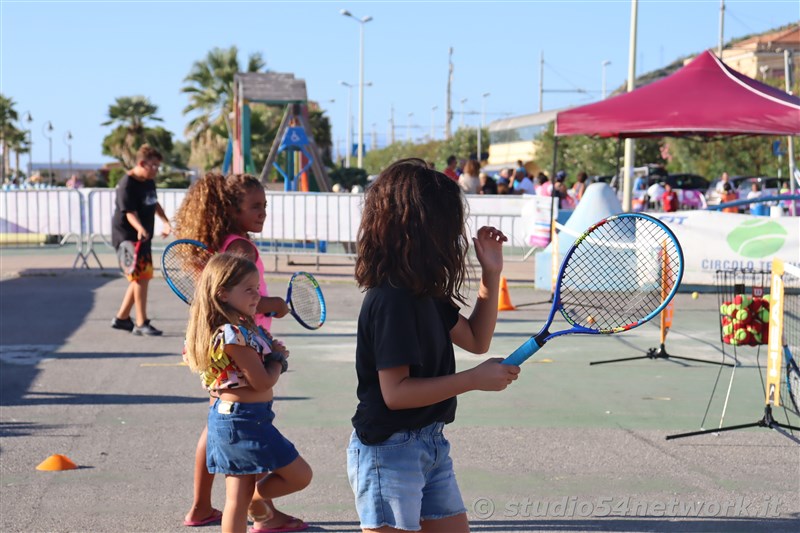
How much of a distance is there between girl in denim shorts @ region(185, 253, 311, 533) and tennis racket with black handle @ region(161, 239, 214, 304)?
799mm

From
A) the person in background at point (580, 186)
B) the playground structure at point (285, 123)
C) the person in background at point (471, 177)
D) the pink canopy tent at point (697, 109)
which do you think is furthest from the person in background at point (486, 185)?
the pink canopy tent at point (697, 109)

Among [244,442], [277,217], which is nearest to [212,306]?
[244,442]

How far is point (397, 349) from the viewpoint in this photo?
9.86 feet

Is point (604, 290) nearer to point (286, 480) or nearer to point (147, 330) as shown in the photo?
point (286, 480)

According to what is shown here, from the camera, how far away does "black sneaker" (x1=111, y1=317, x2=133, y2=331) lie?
1080 cm

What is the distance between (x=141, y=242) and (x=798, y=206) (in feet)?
46.6

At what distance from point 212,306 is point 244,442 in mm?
570

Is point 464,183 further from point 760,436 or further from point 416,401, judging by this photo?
point 416,401

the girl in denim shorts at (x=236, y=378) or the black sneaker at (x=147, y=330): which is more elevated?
the girl in denim shorts at (x=236, y=378)

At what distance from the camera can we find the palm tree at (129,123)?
2655 inches

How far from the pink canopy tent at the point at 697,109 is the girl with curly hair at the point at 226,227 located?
8785 millimetres

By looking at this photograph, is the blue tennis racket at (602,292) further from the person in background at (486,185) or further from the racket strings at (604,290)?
the person in background at (486,185)

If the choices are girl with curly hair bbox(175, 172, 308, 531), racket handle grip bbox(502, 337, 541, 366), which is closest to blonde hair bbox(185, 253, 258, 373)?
girl with curly hair bbox(175, 172, 308, 531)

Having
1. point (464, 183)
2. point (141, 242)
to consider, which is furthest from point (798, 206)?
point (141, 242)
